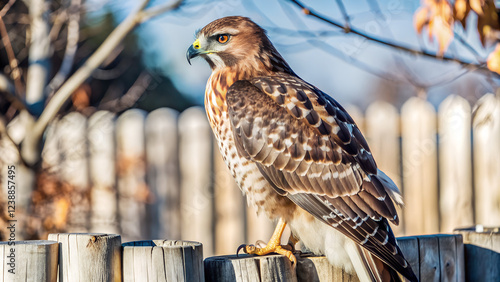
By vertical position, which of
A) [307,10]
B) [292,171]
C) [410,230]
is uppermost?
[307,10]

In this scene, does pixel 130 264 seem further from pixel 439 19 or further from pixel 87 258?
pixel 439 19

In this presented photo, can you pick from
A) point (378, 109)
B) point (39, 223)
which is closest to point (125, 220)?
point (39, 223)

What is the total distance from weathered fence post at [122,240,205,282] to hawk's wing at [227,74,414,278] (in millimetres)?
823

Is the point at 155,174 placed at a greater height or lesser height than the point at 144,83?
lesser

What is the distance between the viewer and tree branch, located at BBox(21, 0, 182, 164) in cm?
487

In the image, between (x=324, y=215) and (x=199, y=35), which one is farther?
(x=199, y=35)

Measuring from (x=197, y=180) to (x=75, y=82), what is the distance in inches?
87.6

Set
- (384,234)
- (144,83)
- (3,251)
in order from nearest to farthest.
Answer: (3,251), (384,234), (144,83)

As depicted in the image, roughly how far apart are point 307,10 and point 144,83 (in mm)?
3668

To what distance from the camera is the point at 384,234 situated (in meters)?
2.81

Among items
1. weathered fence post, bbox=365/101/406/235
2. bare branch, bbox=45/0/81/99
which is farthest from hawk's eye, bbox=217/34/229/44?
weathered fence post, bbox=365/101/406/235

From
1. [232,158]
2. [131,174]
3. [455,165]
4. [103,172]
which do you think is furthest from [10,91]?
[455,165]

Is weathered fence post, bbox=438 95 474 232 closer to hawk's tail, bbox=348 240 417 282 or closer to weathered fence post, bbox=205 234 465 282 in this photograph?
weathered fence post, bbox=205 234 465 282

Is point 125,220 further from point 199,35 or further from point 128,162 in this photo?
point 199,35
